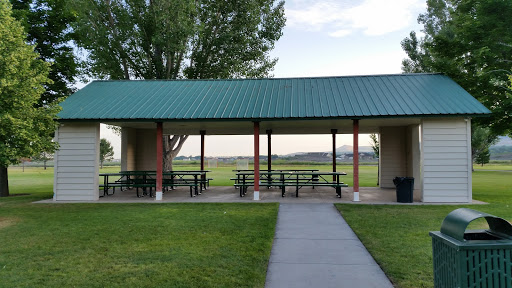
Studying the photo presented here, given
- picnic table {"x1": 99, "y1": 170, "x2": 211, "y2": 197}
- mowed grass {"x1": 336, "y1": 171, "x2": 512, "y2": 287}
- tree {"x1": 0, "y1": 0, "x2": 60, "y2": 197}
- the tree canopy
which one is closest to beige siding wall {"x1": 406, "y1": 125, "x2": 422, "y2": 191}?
mowed grass {"x1": 336, "y1": 171, "x2": 512, "y2": 287}

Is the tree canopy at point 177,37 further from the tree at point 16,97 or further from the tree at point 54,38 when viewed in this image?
the tree at point 16,97

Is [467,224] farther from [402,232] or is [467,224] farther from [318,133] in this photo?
[318,133]

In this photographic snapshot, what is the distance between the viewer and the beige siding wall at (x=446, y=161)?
11203mm

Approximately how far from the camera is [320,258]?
5352 mm

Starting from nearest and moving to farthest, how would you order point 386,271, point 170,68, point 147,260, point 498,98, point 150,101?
point 386,271
point 147,260
point 150,101
point 498,98
point 170,68

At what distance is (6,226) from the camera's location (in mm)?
8109

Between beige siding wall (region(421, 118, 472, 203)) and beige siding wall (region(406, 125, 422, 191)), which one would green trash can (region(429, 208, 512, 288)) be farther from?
beige siding wall (region(406, 125, 422, 191))

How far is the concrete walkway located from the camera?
172 inches

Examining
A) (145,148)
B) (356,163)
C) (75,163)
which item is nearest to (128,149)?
(145,148)

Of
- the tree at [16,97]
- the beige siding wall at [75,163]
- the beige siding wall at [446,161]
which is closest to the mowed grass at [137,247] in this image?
the tree at [16,97]

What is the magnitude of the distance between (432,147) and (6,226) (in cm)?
1268

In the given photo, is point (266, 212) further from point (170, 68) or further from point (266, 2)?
point (266, 2)

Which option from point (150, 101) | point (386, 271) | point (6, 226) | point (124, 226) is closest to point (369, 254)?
point (386, 271)

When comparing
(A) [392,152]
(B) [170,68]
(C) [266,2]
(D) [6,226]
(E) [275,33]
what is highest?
(C) [266,2]
